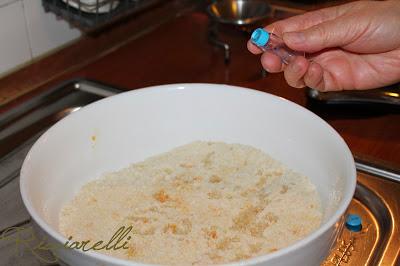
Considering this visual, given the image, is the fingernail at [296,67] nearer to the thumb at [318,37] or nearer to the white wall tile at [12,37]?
the thumb at [318,37]

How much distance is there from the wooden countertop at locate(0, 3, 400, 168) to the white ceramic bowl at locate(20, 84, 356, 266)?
0.18 metres

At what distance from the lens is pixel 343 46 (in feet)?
3.14

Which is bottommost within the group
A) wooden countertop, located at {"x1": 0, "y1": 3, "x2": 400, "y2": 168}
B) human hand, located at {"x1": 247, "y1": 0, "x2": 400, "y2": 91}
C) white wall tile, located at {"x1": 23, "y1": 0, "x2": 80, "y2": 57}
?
wooden countertop, located at {"x1": 0, "y1": 3, "x2": 400, "y2": 168}

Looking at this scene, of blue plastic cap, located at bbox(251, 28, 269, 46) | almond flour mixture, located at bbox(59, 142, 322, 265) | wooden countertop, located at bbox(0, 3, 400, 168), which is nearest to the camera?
almond flour mixture, located at bbox(59, 142, 322, 265)

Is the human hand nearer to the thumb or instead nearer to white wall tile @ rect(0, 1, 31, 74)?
the thumb

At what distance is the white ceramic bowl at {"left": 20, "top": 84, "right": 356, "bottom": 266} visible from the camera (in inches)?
28.0

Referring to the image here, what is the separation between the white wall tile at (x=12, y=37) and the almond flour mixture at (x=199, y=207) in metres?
0.43

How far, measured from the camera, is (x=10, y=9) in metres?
1.09

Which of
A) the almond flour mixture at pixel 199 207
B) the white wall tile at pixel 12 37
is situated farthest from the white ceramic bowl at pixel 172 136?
the white wall tile at pixel 12 37

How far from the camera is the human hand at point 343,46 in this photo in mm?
823

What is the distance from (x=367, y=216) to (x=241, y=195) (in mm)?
202

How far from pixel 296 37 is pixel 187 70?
56 cm

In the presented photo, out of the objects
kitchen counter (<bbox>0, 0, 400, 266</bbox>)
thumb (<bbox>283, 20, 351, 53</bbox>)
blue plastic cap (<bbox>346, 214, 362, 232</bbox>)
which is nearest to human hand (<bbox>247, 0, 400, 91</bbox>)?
thumb (<bbox>283, 20, 351, 53</bbox>)

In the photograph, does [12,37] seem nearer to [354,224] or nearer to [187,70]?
[187,70]
